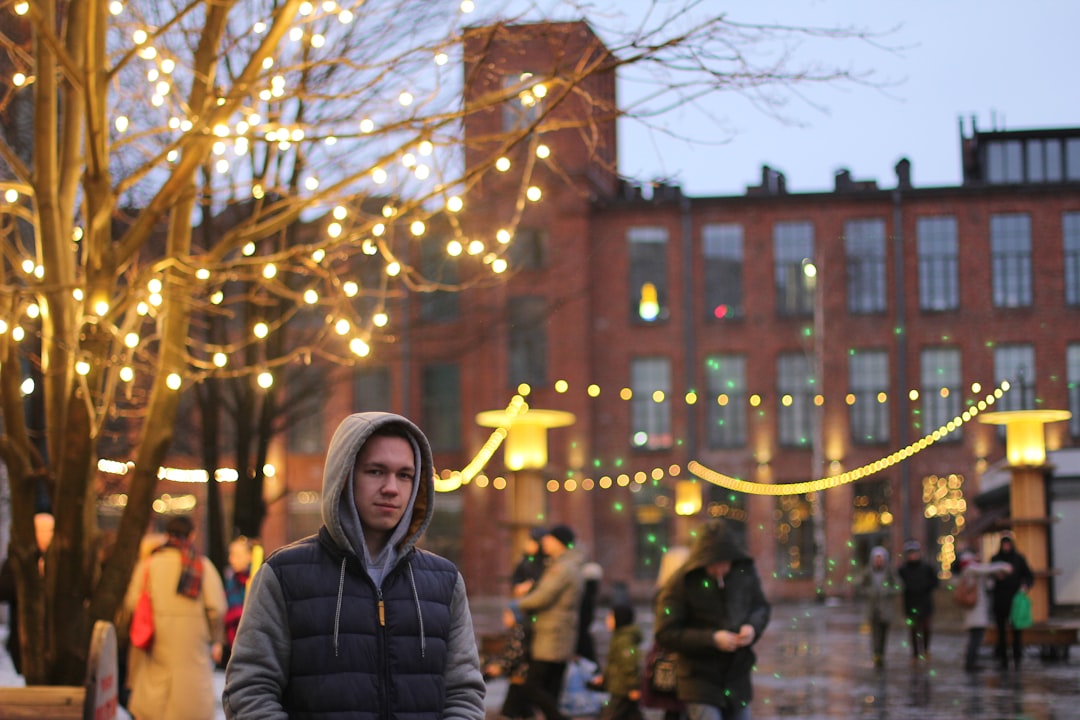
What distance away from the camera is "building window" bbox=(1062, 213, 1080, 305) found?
117 ft

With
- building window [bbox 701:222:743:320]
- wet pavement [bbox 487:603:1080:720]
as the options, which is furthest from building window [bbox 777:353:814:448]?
wet pavement [bbox 487:603:1080:720]

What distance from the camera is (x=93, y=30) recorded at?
9461 millimetres

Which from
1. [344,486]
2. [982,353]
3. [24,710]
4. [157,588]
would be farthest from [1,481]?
[982,353]

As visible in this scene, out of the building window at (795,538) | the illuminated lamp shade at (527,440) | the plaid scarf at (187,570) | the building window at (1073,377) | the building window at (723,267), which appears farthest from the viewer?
→ the building window at (723,267)

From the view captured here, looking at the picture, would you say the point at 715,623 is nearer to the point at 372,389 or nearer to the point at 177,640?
the point at 177,640

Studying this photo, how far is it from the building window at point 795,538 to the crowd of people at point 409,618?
24.6 metres

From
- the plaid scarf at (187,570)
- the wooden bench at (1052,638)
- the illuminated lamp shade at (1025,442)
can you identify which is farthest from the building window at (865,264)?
the plaid scarf at (187,570)

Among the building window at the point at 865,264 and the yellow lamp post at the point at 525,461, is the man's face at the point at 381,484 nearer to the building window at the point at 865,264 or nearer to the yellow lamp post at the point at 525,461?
the yellow lamp post at the point at 525,461

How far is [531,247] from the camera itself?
152 ft

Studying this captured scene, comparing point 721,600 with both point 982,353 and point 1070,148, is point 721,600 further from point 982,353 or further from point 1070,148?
point 1070,148

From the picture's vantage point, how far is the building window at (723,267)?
47.8 meters

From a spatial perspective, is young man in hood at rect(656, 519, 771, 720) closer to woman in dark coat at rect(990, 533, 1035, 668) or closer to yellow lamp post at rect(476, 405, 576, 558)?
yellow lamp post at rect(476, 405, 576, 558)

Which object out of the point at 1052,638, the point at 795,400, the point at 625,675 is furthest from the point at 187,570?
the point at 795,400

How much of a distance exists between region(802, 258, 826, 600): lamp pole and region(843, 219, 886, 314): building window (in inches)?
41.4
